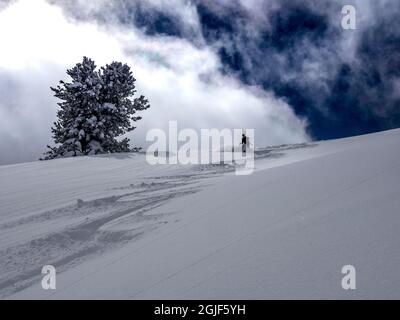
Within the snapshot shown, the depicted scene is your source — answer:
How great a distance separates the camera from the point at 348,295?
2.49m

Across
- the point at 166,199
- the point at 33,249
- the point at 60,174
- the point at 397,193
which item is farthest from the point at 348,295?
the point at 60,174

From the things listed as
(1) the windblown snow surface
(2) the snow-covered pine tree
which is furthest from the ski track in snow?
(2) the snow-covered pine tree

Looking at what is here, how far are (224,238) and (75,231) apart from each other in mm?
2660

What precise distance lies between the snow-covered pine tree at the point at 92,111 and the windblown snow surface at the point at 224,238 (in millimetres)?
16613

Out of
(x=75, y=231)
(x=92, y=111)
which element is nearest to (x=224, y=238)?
(x=75, y=231)

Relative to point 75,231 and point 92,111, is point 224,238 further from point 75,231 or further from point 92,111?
point 92,111

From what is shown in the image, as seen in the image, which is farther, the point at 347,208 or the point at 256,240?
the point at 347,208

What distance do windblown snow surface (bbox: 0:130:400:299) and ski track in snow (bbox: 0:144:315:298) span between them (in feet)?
0.09

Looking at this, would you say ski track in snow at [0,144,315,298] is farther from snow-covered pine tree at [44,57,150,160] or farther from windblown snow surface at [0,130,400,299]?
snow-covered pine tree at [44,57,150,160]

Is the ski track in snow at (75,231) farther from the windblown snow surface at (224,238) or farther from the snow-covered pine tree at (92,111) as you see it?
the snow-covered pine tree at (92,111)

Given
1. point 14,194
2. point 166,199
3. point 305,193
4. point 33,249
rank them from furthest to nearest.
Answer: point 14,194 → point 166,199 → point 305,193 → point 33,249

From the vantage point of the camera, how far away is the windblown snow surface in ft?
9.50

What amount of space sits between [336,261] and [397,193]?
2.04m

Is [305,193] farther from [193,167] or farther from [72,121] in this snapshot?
[72,121]
